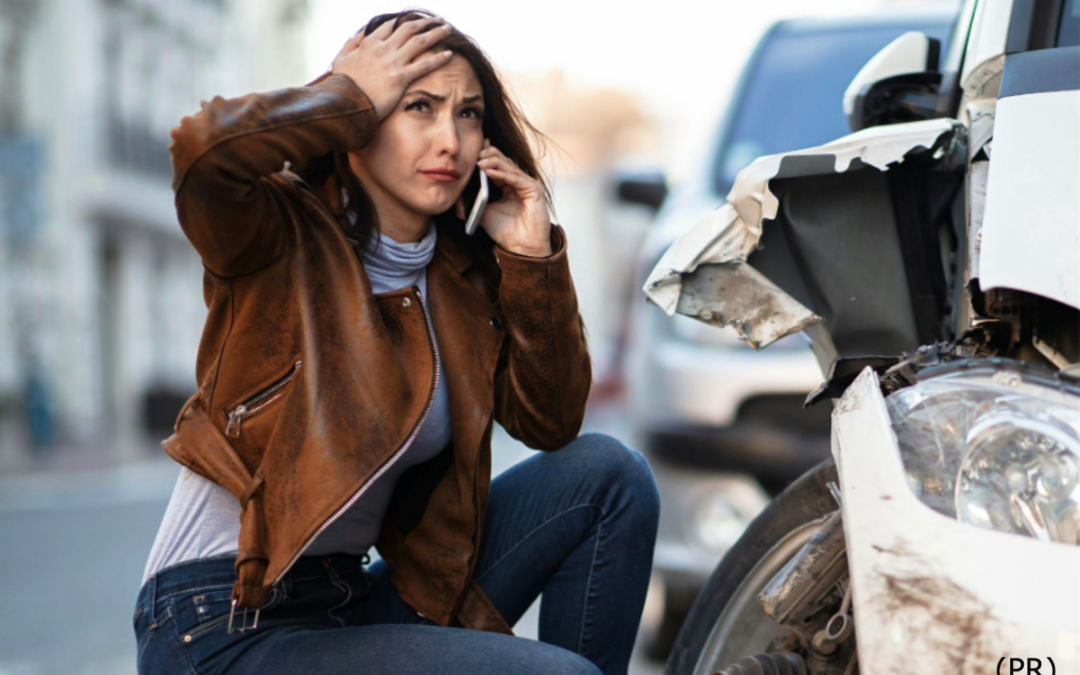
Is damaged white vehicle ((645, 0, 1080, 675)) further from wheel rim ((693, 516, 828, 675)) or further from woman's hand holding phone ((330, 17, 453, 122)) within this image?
woman's hand holding phone ((330, 17, 453, 122))

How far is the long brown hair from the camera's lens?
2.36 meters

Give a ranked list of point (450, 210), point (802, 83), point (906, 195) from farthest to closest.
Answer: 1. point (802, 83)
2. point (450, 210)
3. point (906, 195)

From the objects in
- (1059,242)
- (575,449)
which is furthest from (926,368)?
(575,449)

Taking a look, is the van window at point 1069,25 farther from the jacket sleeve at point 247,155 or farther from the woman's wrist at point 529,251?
the jacket sleeve at point 247,155

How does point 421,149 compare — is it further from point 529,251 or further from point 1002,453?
point 1002,453

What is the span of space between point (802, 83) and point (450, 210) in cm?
295

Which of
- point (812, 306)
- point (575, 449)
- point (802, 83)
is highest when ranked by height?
point (802, 83)

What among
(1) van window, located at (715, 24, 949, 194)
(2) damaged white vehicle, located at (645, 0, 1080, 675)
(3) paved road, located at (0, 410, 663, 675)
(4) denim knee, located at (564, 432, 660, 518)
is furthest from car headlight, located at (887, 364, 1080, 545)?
(1) van window, located at (715, 24, 949, 194)

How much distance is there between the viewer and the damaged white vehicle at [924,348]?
1.36 metres

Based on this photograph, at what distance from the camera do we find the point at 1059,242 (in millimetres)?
1555

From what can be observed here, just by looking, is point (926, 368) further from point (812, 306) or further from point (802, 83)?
point (802, 83)

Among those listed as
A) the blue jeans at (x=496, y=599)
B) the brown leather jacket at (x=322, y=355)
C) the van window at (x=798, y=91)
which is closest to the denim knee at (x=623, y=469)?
the blue jeans at (x=496, y=599)

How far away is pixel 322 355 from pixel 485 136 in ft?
2.47

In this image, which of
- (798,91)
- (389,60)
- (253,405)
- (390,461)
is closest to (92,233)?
(798,91)
